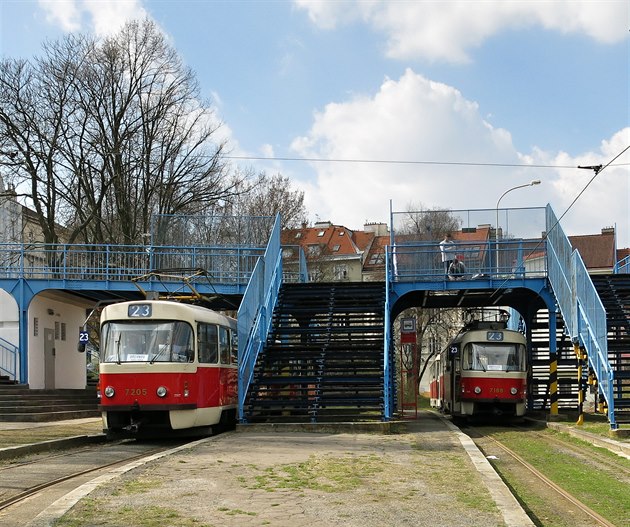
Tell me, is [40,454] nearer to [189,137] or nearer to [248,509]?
[248,509]

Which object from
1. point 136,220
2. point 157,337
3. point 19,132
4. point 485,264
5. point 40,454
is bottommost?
point 40,454

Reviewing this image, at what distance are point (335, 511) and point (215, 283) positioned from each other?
22562mm

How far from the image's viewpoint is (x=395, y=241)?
2912cm

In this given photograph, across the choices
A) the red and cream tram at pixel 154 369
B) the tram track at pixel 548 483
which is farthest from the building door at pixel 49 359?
the tram track at pixel 548 483

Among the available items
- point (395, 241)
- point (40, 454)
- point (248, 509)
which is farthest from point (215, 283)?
point (248, 509)

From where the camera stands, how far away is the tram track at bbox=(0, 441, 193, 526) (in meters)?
9.89

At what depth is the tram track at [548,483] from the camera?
32.1 feet

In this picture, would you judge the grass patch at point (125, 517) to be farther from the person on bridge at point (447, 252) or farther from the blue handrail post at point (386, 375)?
the person on bridge at point (447, 252)

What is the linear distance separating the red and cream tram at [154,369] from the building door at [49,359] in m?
14.5

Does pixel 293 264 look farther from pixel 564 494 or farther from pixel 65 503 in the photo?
pixel 65 503

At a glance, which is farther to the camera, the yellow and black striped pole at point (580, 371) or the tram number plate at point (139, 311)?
the yellow and black striped pole at point (580, 371)

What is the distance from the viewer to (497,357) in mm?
27391

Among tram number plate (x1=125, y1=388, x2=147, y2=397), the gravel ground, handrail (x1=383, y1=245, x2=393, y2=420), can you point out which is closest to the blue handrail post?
handrail (x1=383, y1=245, x2=393, y2=420)

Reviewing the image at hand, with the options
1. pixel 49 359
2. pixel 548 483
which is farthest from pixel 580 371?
pixel 49 359
